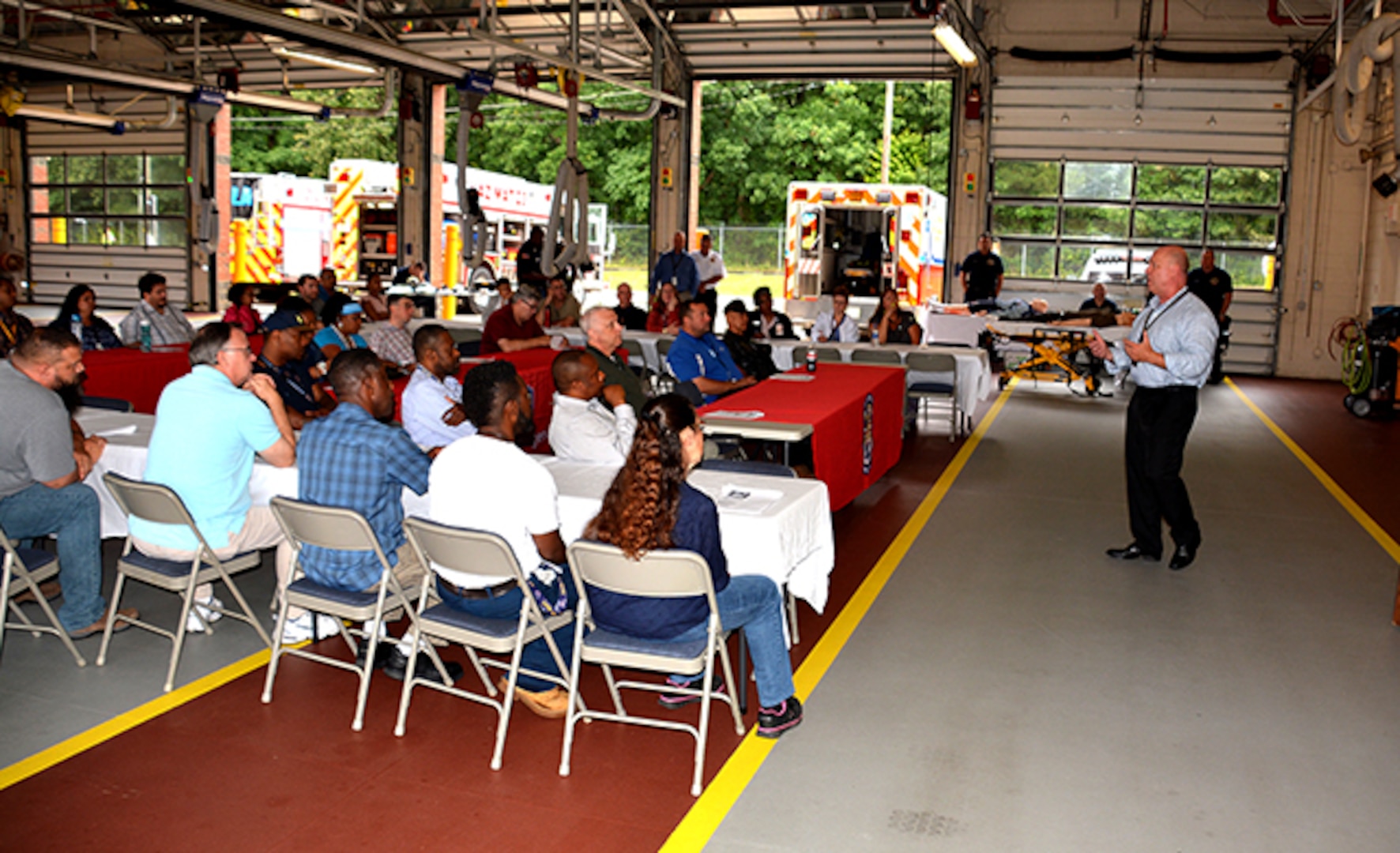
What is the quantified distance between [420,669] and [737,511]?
134 centimetres

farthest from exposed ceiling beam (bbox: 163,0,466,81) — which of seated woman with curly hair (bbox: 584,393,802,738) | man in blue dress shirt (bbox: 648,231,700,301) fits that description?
seated woman with curly hair (bbox: 584,393,802,738)

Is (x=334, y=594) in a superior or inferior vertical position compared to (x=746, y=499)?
inferior

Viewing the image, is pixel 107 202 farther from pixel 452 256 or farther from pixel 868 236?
pixel 868 236

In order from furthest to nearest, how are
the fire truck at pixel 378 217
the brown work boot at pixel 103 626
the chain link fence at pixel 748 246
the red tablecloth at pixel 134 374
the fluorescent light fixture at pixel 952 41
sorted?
1. the chain link fence at pixel 748 246
2. the fire truck at pixel 378 217
3. the fluorescent light fixture at pixel 952 41
4. the red tablecloth at pixel 134 374
5. the brown work boot at pixel 103 626

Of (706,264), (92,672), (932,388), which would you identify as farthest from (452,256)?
(92,672)

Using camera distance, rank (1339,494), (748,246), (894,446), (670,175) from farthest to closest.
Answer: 1. (748,246)
2. (670,175)
3. (894,446)
4. (1339,494)

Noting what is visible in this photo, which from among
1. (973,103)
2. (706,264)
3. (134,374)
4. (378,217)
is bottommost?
(134,374)

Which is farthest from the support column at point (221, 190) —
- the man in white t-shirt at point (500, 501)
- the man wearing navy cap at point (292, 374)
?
the man in white t-shirt at point (500, 501)

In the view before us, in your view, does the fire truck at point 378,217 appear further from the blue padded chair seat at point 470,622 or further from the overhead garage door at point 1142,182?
the blue padded chair seat at point 470,622

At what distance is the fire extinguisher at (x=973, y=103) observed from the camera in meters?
16.0

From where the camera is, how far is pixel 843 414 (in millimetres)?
6430

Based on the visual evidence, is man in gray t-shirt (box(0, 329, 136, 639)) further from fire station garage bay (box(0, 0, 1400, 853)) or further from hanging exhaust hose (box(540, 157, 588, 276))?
hanging exhaust hose (box(540, 157, 588, 276))

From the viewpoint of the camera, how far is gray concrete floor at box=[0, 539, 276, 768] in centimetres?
379

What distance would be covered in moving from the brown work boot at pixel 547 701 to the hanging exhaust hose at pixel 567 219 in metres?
7.35
